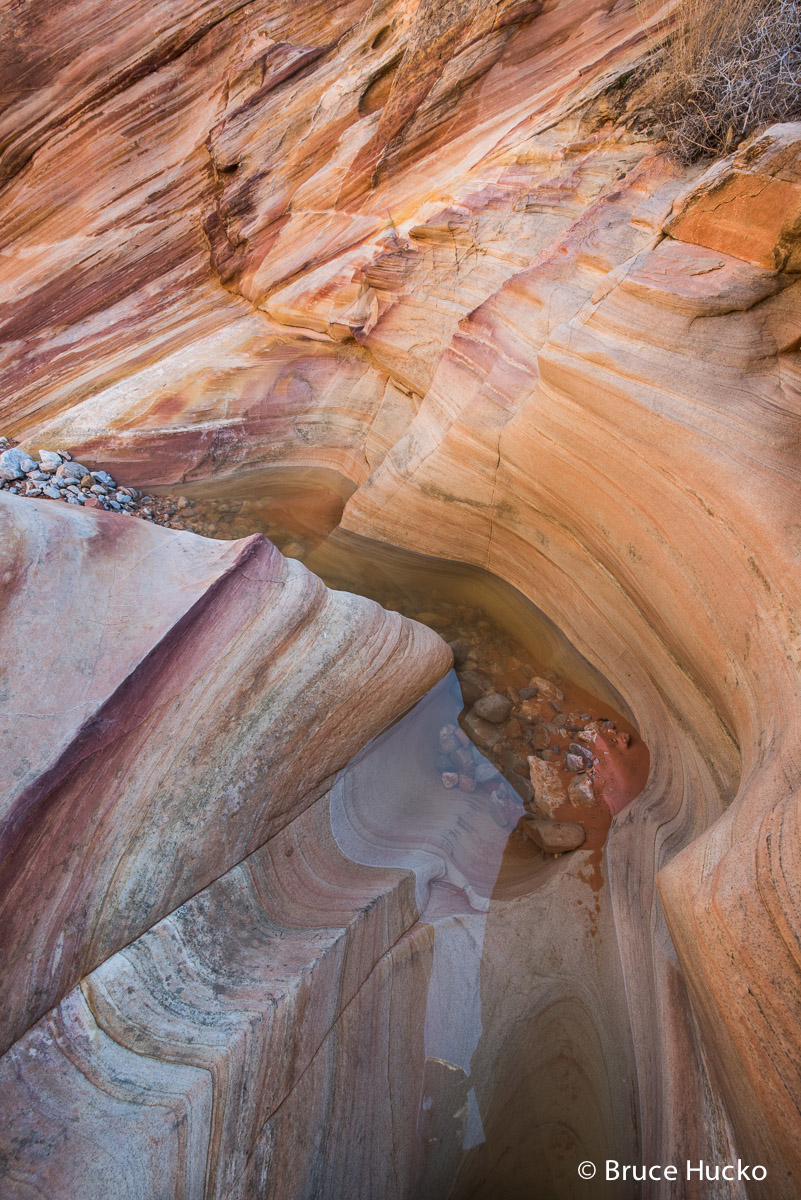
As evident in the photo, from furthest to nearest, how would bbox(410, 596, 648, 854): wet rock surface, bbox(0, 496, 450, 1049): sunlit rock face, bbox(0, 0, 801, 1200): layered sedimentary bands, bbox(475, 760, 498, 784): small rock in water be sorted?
bbox(475, 760, 498, 784): small rock in water, bbox(410, 596, 648, 854): wet rock surface, bbox(0, 496, 450, 1049): sunlit rock face, bbox(0, 0, 801, 1200): layered sedimentary bands

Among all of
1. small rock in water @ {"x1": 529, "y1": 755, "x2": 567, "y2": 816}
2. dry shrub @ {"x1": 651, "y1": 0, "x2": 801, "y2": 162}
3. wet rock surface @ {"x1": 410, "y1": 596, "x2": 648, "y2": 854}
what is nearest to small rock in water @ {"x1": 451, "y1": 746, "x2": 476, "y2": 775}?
wet rock surface @ {"x1": 410, "y1": 596, "x2": 648, "y2": 854}

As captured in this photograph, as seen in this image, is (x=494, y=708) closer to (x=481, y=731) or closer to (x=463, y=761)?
(x=481, y=731)

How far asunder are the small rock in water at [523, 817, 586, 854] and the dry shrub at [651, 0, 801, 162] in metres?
3.71

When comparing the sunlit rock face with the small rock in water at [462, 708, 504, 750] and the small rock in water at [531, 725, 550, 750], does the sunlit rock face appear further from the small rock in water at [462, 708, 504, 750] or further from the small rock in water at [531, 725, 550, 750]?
the small rock in water at [531, 725, 550, 750]

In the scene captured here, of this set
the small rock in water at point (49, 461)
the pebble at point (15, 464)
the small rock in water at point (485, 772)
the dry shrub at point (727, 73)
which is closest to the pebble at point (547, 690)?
the small rock in water at point (485, 772)

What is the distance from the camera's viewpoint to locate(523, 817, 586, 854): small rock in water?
2.83m

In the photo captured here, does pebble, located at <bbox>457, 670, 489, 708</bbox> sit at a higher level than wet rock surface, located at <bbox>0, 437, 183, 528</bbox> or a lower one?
lower

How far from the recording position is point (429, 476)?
13.5 feet

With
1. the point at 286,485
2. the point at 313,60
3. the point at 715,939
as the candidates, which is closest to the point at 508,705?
the point at 715,939

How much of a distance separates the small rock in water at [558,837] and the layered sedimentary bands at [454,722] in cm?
10

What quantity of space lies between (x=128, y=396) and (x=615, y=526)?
4.63 meters

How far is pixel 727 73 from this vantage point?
3004 millimetres

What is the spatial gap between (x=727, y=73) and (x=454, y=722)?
3871 millimetres

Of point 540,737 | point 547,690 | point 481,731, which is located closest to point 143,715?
point 481,731
